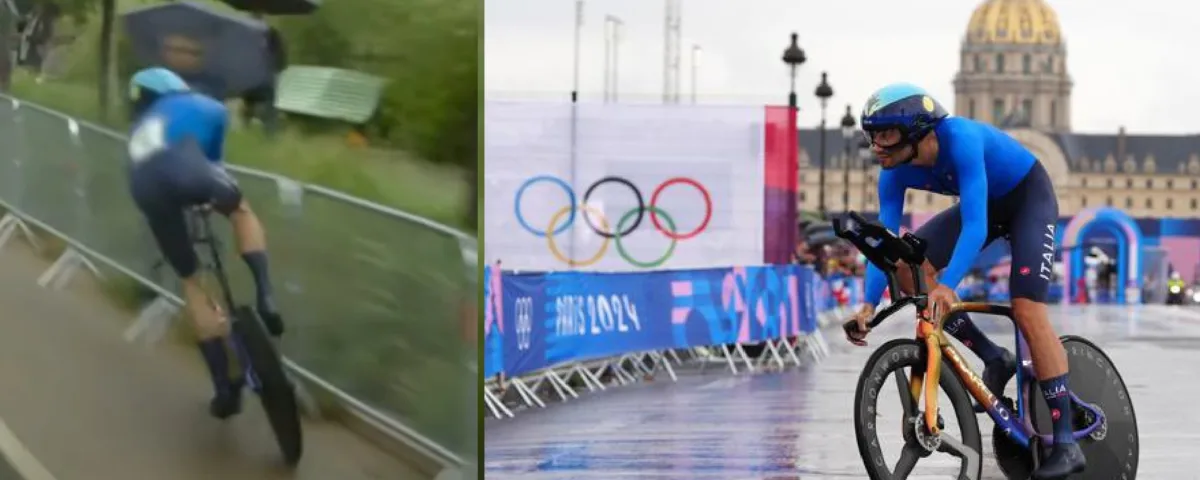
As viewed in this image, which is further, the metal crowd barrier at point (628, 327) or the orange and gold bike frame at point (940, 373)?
the metal crowd barrier at point (628, 327)

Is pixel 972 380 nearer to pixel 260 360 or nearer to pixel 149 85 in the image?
pixel 260 360

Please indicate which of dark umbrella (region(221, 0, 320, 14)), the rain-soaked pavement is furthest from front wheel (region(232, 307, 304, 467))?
the rain-soaked pavement

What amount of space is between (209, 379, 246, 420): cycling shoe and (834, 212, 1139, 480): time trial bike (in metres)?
2.66

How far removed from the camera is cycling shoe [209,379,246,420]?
4926 millimetres

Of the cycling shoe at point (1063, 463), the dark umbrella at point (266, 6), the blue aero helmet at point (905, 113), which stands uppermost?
the dark umbrella at point (266, 6)

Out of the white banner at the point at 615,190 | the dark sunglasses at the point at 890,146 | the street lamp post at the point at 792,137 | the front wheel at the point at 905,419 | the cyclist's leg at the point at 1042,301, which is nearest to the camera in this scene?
the front wheel at the point at 905,419

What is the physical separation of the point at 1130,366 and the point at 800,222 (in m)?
40.2

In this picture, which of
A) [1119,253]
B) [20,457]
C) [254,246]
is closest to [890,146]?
[254,246]

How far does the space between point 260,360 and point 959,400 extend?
3.38m

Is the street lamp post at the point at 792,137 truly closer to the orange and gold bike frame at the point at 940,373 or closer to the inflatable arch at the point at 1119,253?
the orange and gold bike frame at the point at 940,373

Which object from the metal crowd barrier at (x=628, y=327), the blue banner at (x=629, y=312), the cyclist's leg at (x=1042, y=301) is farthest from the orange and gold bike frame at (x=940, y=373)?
the metal crowd barrier at (x=628, y=327)

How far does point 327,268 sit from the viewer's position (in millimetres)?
4973

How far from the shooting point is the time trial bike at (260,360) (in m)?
4.93

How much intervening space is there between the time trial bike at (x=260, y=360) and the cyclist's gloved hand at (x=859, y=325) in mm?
2886
